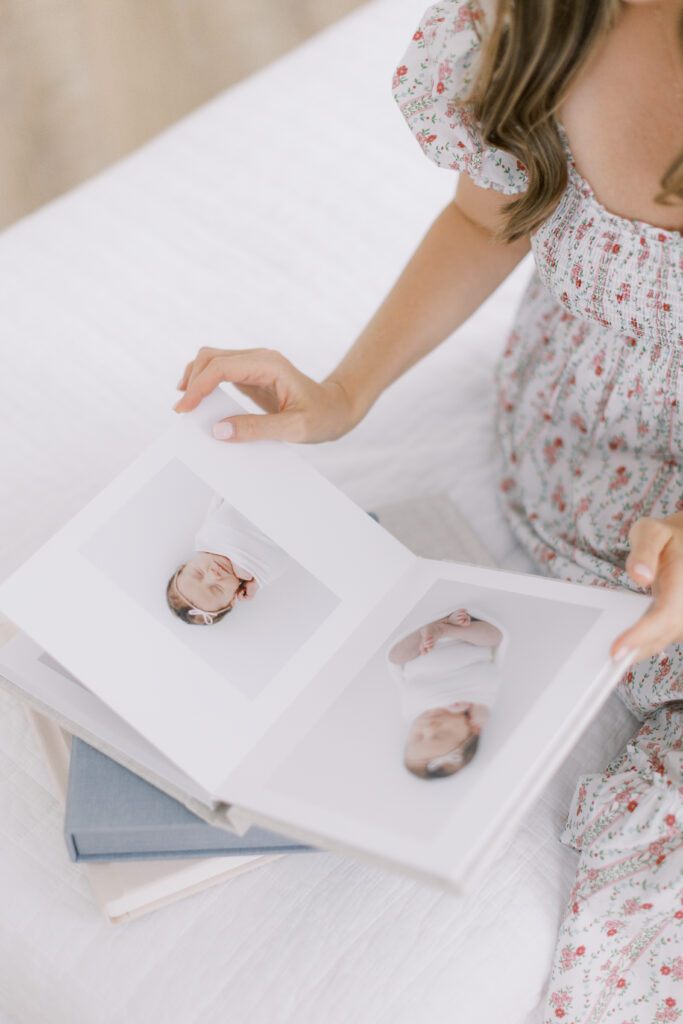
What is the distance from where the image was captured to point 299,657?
559 millimetres

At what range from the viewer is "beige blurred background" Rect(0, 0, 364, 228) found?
169 centimetres

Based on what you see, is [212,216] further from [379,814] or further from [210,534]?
[379,814]

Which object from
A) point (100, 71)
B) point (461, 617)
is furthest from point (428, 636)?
point (100, 71)

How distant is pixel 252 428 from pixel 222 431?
0.07 feet

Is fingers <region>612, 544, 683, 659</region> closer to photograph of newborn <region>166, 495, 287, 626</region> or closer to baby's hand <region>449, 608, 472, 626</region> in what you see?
baby's hand <region>449, 608, 472, 626</region>

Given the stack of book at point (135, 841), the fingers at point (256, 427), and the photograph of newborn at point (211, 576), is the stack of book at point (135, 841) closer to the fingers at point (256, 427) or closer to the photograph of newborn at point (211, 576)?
the photograph of newborn at point (211, 576)

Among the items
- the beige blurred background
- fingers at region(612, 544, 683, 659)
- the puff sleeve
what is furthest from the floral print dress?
the beige blurred background

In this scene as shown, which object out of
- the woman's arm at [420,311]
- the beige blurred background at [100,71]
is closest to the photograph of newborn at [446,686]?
the woman's arm at [420,311]

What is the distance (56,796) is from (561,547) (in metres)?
0.43

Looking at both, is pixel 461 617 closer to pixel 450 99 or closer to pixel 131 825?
pixel 131 825

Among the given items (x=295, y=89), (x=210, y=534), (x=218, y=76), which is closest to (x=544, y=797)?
(x=210, y=534)

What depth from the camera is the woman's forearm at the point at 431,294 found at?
0.78 metres

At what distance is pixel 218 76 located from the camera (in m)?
1.85

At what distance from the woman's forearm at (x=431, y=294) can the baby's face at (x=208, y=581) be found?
0.25m
